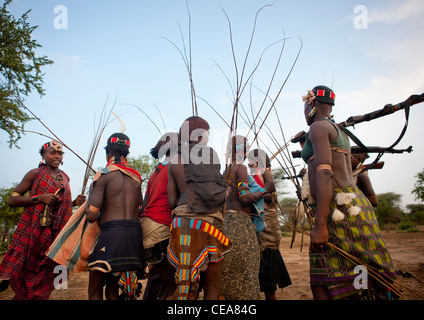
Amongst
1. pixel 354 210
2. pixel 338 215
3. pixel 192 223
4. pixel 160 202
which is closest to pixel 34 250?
pixel 160 202

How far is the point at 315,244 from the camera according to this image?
2.18m

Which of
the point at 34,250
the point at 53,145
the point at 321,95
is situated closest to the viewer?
the point at 321,95

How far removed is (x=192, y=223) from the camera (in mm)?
2504

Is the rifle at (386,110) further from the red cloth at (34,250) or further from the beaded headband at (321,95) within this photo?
the red cloth at (34,250)

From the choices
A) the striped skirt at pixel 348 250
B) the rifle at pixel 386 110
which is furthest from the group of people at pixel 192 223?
the rifle at pixel 386 110

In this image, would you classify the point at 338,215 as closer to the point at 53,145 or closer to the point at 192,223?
the point at 192,223

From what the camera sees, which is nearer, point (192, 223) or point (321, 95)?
point (192, 223)

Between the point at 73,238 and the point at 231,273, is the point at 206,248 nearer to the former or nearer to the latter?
the point at 231,273

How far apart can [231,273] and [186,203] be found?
125cm

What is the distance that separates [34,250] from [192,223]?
262 cm
